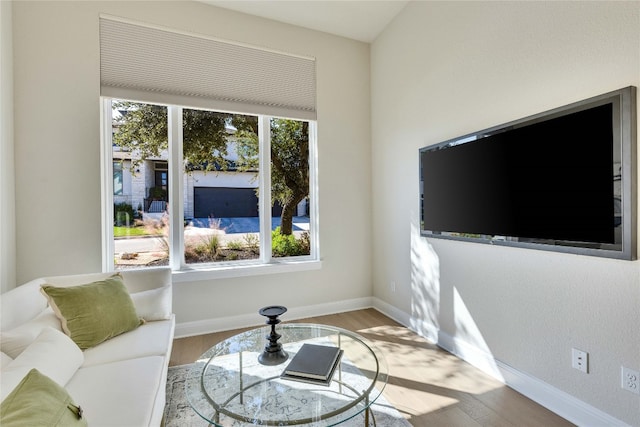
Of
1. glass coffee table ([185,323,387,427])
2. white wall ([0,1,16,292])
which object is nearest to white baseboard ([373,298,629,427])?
glass coffee table ([185,323,387,427])

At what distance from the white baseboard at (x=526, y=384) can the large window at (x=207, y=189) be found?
1.55 meters

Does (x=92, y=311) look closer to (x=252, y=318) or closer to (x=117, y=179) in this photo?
(x=117, y=179)

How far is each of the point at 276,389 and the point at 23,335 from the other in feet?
4.06

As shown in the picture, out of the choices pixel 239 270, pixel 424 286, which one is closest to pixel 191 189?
pixel 239 270

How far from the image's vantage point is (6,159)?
7.28 feet

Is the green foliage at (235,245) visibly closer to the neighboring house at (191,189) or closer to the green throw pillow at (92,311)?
the neighboring house at (191,189)

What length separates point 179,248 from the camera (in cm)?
291

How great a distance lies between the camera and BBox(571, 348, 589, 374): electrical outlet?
1.62 m

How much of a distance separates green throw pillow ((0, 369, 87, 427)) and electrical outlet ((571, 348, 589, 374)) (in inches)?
88.6

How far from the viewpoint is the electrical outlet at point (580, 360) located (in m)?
1.62

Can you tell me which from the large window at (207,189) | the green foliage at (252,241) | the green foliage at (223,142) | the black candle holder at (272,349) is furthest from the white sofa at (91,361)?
the green foliage at (223,142)

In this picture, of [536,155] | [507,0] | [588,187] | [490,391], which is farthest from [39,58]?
[490,391]

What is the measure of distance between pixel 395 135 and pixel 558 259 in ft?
6.13

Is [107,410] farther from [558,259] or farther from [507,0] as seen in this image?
[507,0]
